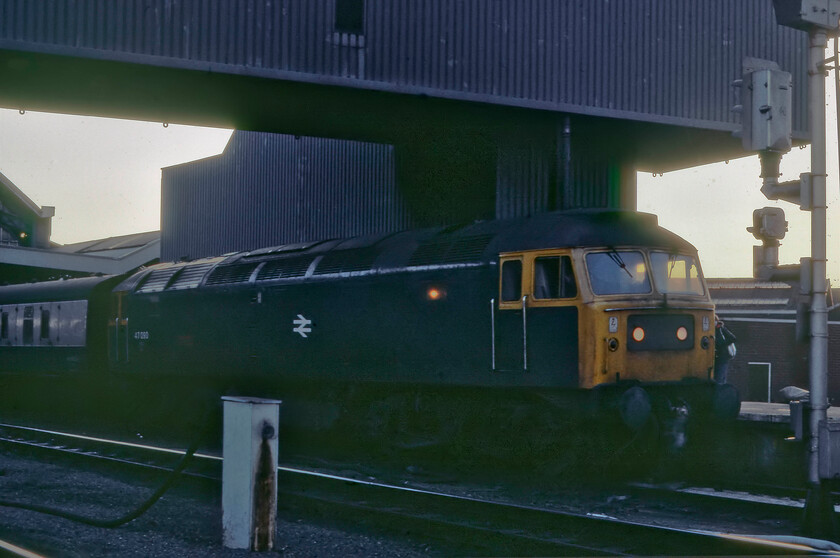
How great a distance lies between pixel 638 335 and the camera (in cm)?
1179

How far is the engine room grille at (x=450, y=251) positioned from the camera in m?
13.1

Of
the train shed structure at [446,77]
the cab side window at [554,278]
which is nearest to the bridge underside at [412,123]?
the train shed structure at [446,77]

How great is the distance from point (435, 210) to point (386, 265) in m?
7.94

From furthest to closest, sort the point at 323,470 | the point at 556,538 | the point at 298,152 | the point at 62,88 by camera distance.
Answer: the point at 298,152, the point at 62,88, the point at 323,470, the point at 556,538

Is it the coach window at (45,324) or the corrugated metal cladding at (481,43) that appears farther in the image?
the coach window at (45,324)

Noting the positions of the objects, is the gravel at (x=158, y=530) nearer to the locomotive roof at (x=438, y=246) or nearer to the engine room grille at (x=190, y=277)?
the locomotive roof at (x=438, y=246)

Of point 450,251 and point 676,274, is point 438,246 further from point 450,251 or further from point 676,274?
point 676,274

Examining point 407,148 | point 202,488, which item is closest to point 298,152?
point 407,148

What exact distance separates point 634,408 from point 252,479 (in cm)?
501

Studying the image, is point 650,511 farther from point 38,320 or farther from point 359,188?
point 38,320

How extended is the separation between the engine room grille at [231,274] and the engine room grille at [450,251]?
4.50 m

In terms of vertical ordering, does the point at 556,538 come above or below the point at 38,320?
below

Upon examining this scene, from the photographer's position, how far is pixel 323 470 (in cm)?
1368

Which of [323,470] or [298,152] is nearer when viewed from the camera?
[323,470]
